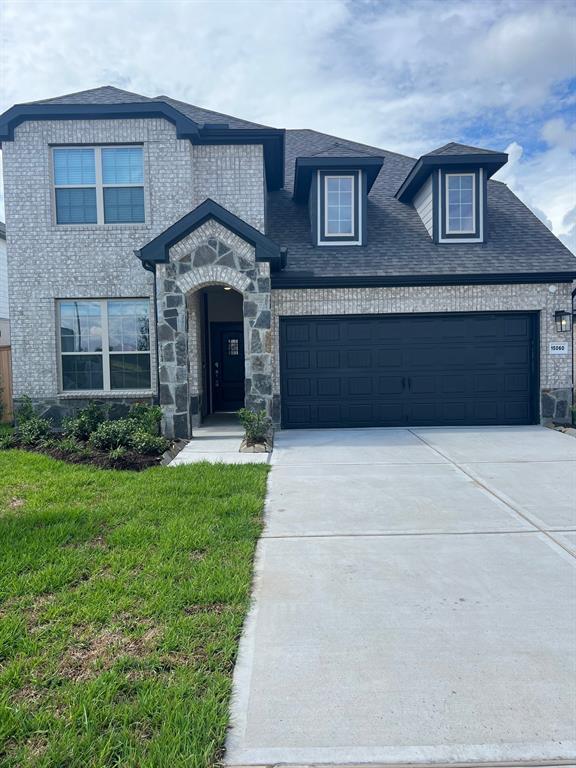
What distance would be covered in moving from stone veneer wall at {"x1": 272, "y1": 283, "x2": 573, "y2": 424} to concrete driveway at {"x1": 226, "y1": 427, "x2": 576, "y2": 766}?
5036 millimetres

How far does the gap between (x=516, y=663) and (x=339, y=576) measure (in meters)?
1.43

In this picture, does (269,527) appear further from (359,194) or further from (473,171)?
(473,171)

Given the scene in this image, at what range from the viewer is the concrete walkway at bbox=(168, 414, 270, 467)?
317 inches

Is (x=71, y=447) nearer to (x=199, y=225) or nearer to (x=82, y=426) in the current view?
(x=82, y=426)

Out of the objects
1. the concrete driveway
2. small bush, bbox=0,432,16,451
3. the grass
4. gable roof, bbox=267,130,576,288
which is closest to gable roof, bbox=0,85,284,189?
gable roof, bbox=267,130,576,288

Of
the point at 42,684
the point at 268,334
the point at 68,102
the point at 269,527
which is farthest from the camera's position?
the point at 68,102

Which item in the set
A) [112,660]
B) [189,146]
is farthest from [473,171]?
[112,660]

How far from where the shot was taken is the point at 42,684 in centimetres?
276

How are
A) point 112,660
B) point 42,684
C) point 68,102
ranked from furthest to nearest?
1. point 68,102
2. point 112,660
3. point 42,684

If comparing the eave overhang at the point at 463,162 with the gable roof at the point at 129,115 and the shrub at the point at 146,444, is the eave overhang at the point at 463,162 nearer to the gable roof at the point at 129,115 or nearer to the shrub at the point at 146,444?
the gable roof at the point at 129,115

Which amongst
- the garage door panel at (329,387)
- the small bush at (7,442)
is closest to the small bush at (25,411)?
the small bush at (7,442)

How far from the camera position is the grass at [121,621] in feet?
7.82

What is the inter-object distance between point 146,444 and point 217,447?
4.19 ft

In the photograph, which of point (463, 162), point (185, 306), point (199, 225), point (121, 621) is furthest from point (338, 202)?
point (121, 621)
